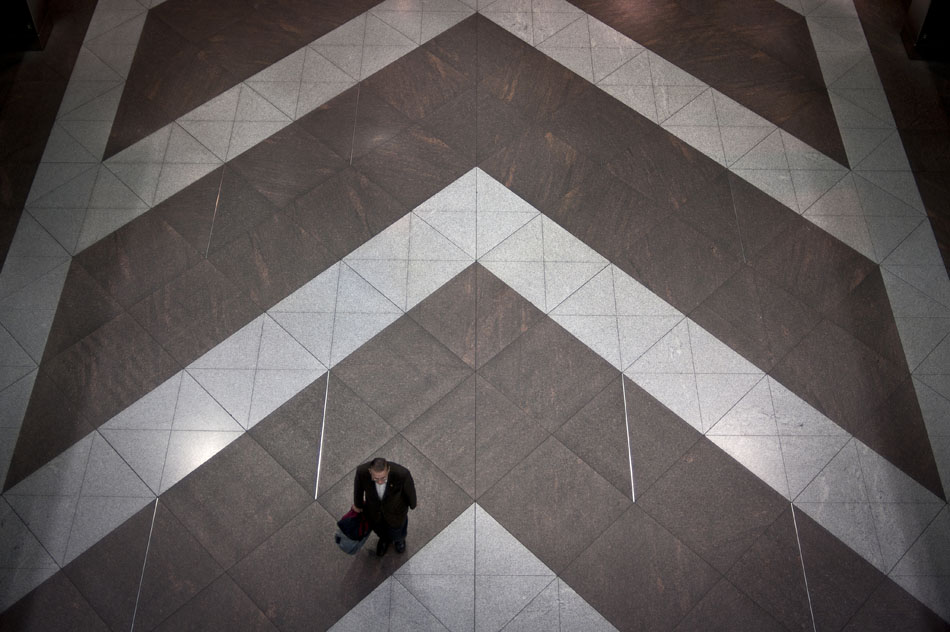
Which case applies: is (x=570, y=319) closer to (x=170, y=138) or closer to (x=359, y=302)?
(x=359, y=302)

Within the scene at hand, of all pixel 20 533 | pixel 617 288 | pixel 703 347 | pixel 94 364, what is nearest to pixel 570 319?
pixel 617 288

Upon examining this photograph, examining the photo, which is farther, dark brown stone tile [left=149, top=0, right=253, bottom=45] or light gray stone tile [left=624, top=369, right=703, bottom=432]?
dark brown stone tile [left=149, top=0, right=253, bottom=45]

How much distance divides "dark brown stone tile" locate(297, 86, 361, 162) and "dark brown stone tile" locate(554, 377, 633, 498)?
2.82 m

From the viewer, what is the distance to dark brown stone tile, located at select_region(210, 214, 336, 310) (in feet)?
17.5

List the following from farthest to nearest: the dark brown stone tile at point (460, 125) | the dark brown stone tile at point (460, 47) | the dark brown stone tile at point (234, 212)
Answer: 1. the dark brown stone tile at point (460, 47)
2. the dark brown stone tile at point (460, 125)
3. the dark brown stone tile at point (234, 212)

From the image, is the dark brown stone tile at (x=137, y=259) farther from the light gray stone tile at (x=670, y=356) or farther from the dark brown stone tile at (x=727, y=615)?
the dark brown stone tile at (x=727, y=615)

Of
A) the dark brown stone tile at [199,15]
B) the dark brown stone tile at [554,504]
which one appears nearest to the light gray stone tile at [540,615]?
the dark brown stone tile at [554,504]

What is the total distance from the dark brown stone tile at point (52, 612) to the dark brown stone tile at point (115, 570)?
41 mm

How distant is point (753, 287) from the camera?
541 cm

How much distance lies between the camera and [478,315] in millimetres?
5242

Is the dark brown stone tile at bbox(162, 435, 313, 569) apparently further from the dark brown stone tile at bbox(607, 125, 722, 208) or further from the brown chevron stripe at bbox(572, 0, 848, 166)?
the brown chevron stripe at bbox(572, 0, 848, 166)

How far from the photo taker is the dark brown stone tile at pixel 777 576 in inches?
168

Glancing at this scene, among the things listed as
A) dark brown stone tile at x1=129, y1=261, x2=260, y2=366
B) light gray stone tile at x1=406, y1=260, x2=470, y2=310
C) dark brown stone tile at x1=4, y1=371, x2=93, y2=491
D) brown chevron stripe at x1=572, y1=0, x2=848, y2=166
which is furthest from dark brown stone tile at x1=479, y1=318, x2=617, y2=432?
brown chevron stripe at x1=572, y1=0, x2=848, y2=166

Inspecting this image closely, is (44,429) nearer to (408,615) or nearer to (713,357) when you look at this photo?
(408,615)
